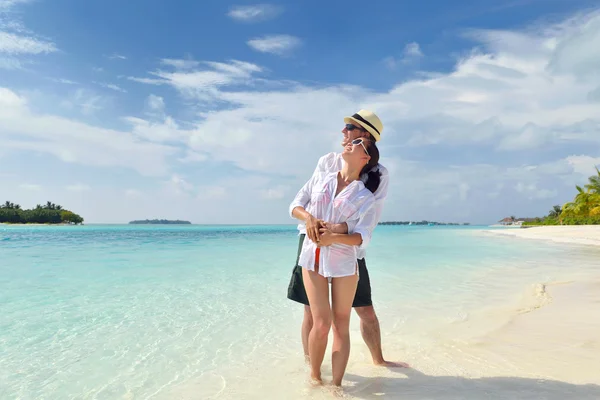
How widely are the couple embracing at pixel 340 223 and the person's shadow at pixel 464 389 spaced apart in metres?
0.33

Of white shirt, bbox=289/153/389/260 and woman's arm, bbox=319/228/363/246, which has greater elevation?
white shirt, bbox=289/153/389/260

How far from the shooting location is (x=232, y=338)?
4.79 metres

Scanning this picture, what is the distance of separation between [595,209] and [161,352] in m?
53.5

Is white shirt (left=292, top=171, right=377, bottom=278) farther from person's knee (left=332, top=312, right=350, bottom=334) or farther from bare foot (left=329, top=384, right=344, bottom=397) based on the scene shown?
bare foot (left=329, top=384, right=344, bottom=397)

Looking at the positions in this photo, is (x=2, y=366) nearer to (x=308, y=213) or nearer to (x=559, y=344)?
(x=308, y=213)

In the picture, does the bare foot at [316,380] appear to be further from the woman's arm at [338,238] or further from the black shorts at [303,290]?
the woman's arm at [338,238]

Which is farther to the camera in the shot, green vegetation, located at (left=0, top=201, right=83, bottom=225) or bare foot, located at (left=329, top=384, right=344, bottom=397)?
green vegetation, located at (left=0, top=201, right=83, bottom=225)

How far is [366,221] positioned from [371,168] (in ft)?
1.31

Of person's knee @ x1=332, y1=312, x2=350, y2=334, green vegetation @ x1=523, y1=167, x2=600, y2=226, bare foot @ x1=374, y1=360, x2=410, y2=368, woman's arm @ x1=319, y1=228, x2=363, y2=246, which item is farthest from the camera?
green vegetation @ x1=523, y1=167, x2=600, y2=226

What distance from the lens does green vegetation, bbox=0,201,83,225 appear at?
113 m

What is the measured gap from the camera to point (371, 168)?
9.87 ft

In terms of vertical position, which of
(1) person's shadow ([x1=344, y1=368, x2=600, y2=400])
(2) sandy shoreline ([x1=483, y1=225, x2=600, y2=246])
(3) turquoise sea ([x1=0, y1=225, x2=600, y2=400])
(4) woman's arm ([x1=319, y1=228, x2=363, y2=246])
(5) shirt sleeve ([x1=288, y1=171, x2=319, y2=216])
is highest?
(5) shirt sleeve ([x1=288, y1=171, x2=319, y2=216])

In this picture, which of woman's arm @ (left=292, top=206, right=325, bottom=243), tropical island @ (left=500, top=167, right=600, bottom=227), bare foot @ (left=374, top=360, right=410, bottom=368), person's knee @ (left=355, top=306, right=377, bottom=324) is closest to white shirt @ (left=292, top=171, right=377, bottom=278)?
woman's arm @ (left=292, top=206, right=325, bottom=243)

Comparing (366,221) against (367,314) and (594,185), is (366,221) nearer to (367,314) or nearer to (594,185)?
(367,314)
